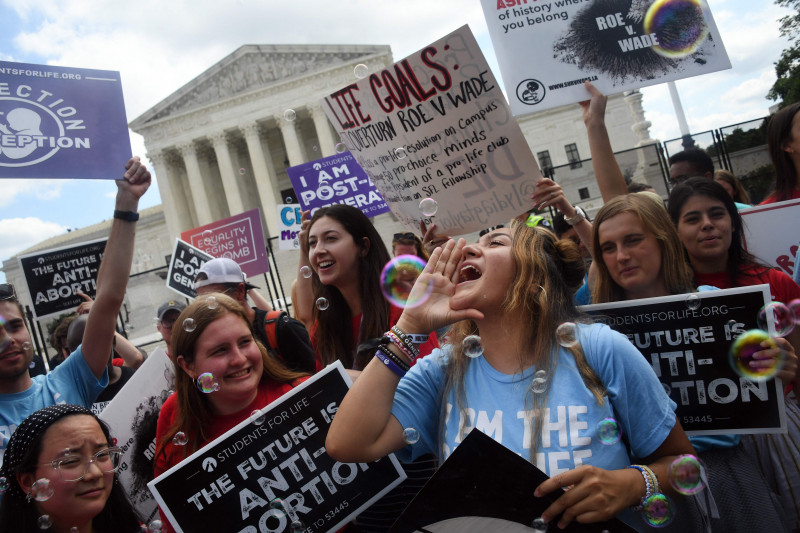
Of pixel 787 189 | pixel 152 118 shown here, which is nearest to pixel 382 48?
pixel 152 118

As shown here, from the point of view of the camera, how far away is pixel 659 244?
244 cm

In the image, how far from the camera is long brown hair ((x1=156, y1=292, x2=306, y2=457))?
243 centimetres

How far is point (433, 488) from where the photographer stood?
5.43 ft

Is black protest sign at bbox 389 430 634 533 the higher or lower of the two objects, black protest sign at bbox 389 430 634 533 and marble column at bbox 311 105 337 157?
the lower

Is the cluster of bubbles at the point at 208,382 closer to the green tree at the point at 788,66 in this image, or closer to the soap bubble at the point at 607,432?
the soap bubble at the point at 607,432

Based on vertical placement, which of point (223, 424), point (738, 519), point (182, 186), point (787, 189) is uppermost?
point (182, 186)

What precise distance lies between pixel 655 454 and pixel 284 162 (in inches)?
1718

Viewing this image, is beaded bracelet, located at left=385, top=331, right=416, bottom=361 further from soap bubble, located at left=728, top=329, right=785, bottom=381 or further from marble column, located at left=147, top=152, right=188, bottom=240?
marble column, located at left=147, top=152, right=188, bottom=240

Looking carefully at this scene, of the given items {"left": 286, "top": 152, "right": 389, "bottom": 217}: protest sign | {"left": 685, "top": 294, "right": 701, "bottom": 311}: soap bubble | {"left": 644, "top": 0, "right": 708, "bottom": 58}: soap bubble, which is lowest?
{"left": 685, "top": 294, "right": 701, "bottom": 311}: soap bubble

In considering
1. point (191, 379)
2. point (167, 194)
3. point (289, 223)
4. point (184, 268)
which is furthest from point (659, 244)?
point (167, 194)

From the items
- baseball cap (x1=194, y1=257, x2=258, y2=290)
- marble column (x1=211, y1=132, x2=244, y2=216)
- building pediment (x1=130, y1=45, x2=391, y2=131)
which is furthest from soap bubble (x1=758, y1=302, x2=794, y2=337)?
marble column (x1=211, y1=132, x2=244, y2=216)

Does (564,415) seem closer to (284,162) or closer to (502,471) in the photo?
(502,471)

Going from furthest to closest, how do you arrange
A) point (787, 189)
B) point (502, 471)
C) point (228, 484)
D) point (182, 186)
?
point (182, 186) < point (787, 189) < point (228, 484) < point (502, 471)

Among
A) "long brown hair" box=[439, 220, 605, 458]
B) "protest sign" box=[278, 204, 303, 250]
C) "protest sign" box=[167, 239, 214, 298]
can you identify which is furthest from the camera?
"protest sign" box=[278, 204, 303, 250]
